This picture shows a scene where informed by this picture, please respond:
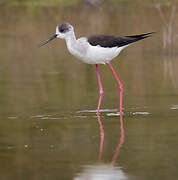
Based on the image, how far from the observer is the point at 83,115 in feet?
25.4

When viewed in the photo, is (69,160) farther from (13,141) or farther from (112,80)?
(112,80)

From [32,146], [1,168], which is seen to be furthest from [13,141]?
[1,168]

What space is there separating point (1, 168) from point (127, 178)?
1.16 metres

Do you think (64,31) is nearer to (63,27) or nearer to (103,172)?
(63,27)

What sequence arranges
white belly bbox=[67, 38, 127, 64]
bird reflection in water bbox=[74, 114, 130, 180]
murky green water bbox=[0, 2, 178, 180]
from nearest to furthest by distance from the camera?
bird reflection in water bbox=[74, 114, 130, 180], murky green water bbox=[0, 2, 178, 180], white belly bbox=[67, 38, 127, 64]

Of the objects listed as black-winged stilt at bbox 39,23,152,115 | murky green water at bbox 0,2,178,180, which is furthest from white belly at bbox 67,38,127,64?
murky green water at bbox 0,2,178,180

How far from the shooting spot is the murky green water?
213 inches

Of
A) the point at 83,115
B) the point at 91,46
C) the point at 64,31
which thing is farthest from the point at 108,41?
the point at 83,115

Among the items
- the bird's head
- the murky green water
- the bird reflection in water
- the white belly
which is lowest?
the bird reflection in water

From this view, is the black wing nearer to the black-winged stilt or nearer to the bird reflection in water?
the black-winged stilt

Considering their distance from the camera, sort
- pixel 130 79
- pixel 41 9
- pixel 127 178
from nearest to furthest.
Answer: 1. pixel 127 178
2. pixel 130 79
3. pixel 41 9

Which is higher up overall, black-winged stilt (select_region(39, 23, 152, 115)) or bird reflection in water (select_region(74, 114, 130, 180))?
black-winged stilt (select_region(39, 23, 152, 115))

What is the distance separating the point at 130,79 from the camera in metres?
10.5

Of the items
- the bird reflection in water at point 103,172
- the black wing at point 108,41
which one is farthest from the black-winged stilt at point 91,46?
the bird reflection in water at point 103,172
